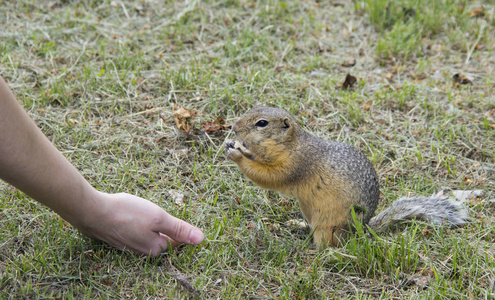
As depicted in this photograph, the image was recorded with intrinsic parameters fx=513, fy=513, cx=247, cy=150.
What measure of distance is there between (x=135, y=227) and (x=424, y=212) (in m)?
1.62

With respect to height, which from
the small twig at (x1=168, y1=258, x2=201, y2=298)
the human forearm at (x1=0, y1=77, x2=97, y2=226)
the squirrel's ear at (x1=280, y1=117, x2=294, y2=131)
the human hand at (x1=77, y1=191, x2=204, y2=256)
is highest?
the human forearm at (x1=0, y1=77, x2=97, y2=226)

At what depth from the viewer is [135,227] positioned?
257 centimetres

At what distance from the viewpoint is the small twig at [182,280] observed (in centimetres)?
247

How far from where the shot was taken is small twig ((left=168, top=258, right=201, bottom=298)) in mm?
2471

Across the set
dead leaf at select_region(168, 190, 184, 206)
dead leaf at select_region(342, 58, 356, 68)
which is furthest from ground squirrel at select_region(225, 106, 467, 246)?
dead leaf at select_region(342, 58, 356, 68)

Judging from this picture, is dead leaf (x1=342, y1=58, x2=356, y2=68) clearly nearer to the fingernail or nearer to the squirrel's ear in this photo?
the squirrel's ear

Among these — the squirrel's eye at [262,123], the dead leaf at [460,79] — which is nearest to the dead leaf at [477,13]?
the dead leaf at [460,79]

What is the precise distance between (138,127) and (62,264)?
1.38 metres

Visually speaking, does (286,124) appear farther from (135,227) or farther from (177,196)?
(135,227)

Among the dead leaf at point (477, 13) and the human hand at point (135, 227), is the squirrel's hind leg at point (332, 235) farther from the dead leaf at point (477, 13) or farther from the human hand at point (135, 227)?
the dead leaf at point (477, 13)

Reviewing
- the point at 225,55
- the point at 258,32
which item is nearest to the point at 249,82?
the point at 225,55

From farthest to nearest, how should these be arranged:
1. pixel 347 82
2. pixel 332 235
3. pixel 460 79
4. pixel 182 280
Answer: pixel 460 79
pixel 347 82
pixel 332 235
pixel 182 280

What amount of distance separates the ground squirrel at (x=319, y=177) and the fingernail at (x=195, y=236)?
509 millimetres

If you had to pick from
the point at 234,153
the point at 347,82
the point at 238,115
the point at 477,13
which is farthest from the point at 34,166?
the point at 477,13
